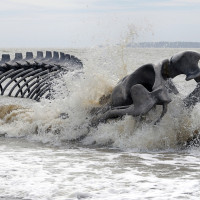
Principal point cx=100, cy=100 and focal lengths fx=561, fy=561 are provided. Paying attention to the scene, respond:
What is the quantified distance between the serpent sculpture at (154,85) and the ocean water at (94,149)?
0.67 ft

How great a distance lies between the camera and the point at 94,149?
8.69 metres

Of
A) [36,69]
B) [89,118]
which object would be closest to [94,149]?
[89,118]

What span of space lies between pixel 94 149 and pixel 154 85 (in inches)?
54.1

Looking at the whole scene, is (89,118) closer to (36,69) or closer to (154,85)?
(154,85)

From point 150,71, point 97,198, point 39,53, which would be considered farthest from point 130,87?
point 39,53

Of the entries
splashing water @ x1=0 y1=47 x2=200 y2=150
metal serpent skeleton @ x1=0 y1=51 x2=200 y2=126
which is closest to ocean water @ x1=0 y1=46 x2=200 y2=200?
splashing water @ x1=0 y1=47 x2=200 y2=150

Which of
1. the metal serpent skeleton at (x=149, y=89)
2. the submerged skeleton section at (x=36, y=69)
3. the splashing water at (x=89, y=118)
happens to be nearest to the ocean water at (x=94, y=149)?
the splashing water at (x=89, y=118)

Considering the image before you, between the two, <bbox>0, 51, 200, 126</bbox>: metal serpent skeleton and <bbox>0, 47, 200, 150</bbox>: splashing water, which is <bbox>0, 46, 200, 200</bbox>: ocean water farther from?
<bbox>0, 51, 200, 126</bbox>: metal serpent skeleton

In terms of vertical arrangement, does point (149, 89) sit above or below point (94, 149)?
above

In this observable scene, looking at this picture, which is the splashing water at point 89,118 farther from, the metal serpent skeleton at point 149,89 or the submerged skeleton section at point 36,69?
the submerged skeleton section at point 36,69

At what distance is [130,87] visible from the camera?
8.80 m

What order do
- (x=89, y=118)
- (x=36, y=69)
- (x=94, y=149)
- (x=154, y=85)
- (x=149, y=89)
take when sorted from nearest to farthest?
(x=154, y=85) → (x=94, y=149) → (x=149, y=89) → (x=89, y=118) → (x=36, y=69)

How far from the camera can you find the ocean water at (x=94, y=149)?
587 cm

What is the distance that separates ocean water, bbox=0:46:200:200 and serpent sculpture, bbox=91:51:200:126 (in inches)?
8.1
